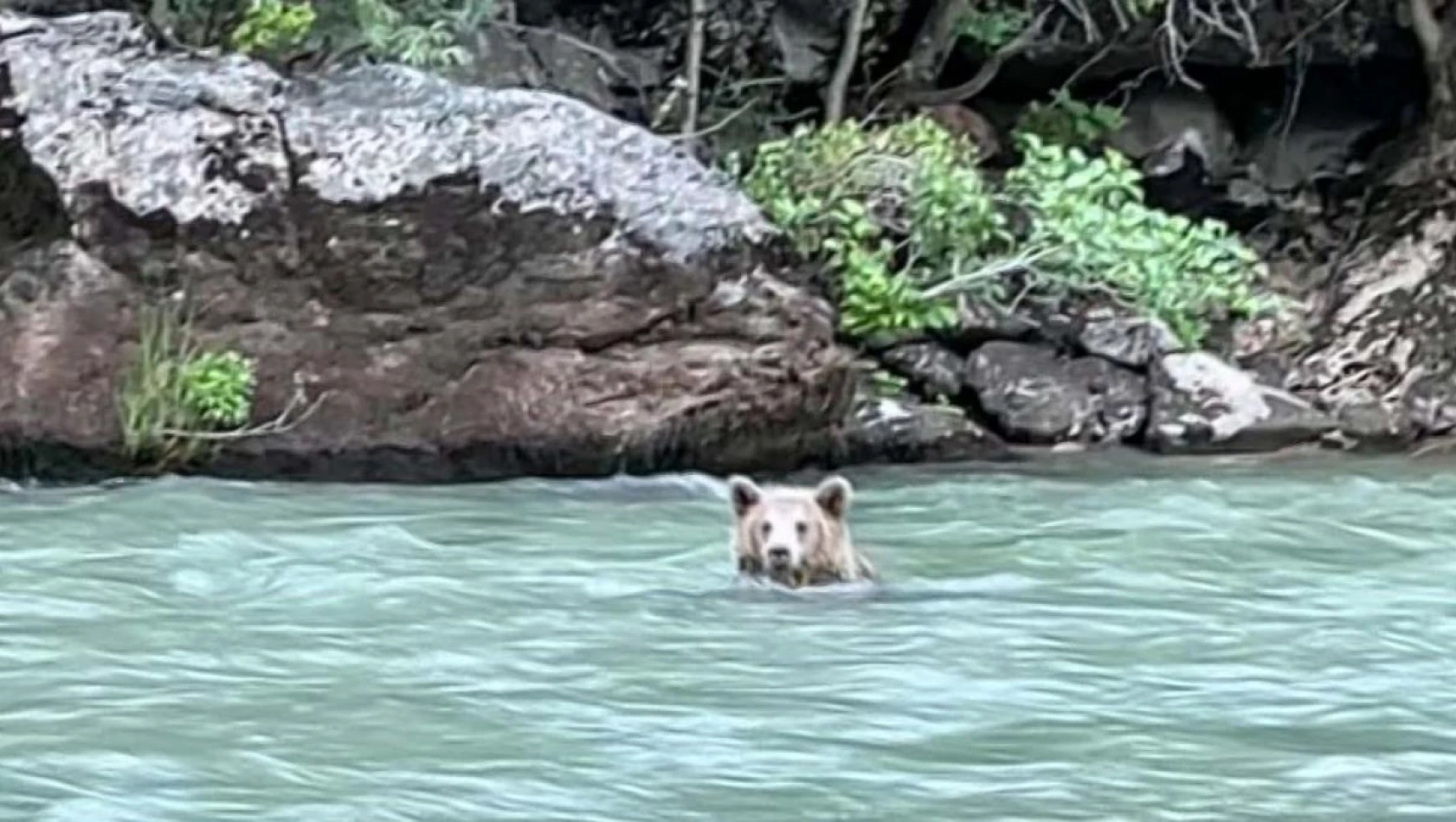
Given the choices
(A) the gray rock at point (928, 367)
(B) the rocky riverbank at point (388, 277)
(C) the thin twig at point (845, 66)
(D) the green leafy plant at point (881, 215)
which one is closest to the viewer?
(B) the rocky riverbank at point (388, 277)

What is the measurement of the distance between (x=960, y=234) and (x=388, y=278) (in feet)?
9.85

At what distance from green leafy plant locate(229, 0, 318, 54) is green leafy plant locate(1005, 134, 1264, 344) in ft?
11.9

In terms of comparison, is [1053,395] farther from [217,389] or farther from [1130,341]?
[217,389]

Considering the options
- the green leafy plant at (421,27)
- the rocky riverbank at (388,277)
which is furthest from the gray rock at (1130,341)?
the green leafy plant at (421,27)

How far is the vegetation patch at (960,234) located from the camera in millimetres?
13289

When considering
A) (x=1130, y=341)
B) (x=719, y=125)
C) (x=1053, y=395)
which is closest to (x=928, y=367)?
(x=1053, y=395)

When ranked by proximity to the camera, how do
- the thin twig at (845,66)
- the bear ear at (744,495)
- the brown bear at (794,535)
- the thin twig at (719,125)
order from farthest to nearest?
the thin twig at (845,66) → the thin twig at (719,125) → the bear ear at (744,495) → the brown bear at (794,535)

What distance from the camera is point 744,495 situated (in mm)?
8406

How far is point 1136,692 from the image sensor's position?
6.79 meters

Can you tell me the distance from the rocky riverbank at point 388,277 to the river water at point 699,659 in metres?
0.54

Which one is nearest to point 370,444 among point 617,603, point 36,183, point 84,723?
point 36,183

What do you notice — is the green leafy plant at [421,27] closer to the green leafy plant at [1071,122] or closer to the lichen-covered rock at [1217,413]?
the green leafy plant at [1071,122]

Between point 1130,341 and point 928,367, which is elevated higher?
point 1130,341

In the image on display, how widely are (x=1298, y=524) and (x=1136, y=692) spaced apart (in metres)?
3.78
